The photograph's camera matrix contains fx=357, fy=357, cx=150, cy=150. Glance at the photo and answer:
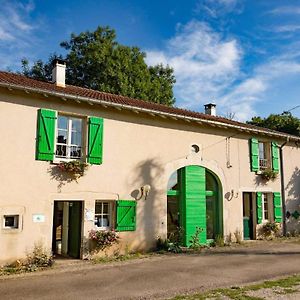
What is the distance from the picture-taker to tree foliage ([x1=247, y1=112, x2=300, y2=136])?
83.9ft

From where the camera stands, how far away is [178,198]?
42.4ft

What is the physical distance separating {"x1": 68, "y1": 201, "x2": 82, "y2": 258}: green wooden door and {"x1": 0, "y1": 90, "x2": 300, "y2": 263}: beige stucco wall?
14.5 inches

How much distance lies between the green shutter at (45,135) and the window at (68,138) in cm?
39

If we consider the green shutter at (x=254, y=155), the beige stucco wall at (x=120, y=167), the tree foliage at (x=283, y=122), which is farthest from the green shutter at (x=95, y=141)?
the tree foliage at (x=283, y=122)

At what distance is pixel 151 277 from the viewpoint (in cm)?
848

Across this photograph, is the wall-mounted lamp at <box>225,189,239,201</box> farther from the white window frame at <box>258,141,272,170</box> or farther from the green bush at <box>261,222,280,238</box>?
the white window frame at <box>258,141,272,170</box>

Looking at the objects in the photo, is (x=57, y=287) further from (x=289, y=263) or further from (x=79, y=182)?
(x=289, y=263)

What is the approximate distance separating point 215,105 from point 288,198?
20.1 feet

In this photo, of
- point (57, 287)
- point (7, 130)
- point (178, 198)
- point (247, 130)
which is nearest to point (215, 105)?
point (247, 130)

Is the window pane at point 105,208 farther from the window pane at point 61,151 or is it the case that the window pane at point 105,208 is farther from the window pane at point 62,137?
the window pane at point 62,137

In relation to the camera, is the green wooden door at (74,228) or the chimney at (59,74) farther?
the chimney at (59,74)

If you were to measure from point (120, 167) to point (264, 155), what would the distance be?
7.78 meters

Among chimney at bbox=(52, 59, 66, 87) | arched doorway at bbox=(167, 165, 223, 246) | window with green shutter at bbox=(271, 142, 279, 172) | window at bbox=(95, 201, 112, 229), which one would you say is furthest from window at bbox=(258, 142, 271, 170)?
chimney at bbox=(52, 59, 66, 87)

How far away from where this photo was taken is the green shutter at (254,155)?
49.3ft
